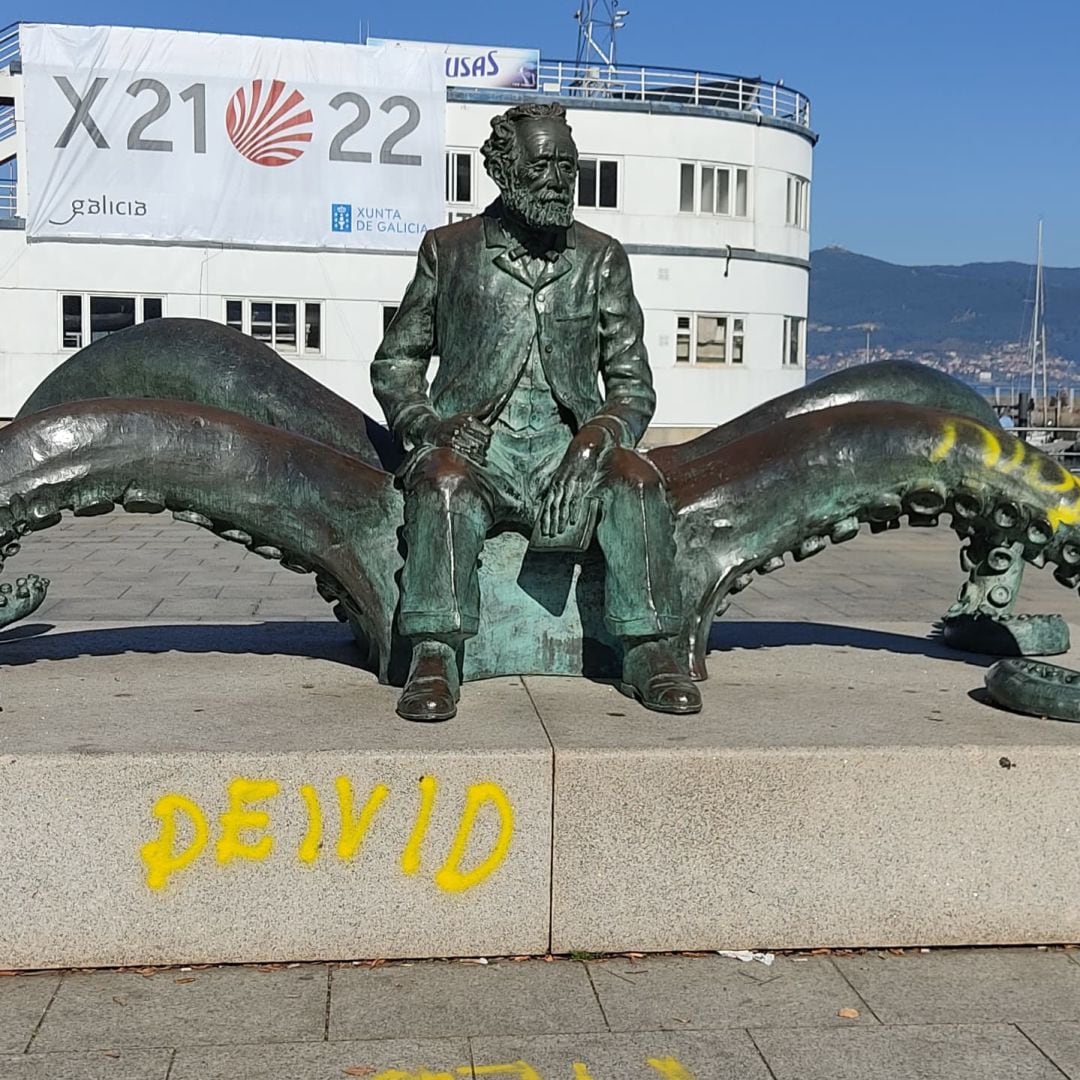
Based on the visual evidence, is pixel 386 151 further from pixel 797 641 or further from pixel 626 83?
pixel 797 641

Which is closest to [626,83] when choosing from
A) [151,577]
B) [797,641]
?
[151,577]

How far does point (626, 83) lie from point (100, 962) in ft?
91.8

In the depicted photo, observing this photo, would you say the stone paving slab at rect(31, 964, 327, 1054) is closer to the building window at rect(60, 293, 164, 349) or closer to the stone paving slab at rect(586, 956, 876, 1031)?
the stone paving slab at rect(586, 956, 876, 1031)

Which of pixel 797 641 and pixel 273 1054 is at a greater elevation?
pixel 797 641

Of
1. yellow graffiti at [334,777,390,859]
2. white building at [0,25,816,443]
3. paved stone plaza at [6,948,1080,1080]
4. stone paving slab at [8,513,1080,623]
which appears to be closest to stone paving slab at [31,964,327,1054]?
paved stone plaza at [6,948,1080,1080]

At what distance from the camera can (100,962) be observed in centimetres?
371

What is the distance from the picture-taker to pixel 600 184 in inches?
1143

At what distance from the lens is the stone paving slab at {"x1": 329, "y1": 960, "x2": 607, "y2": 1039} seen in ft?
11.1

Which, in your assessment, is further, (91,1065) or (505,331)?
(505,331)

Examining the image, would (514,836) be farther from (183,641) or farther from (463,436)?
(183,641)

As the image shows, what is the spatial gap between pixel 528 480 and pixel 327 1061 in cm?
208

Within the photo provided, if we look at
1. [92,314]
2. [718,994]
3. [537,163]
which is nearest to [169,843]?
[718,994]

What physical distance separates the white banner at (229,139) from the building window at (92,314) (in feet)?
3.69

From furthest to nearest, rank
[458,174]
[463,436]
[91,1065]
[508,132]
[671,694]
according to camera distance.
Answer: [458,174], [508,132], [463,436], [671,694], [91,1065]
